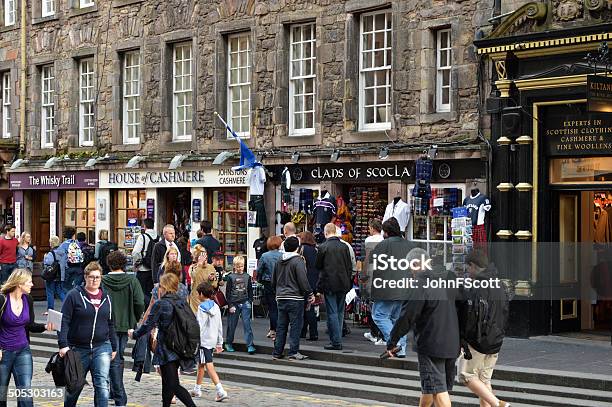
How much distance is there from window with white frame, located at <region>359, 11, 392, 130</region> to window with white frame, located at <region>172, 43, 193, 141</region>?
5314 millimetres

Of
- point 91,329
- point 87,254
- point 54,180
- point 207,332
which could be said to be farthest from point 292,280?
point 54,180

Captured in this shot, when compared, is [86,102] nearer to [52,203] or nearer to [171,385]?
[52,203]

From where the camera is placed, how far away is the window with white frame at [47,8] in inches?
1217

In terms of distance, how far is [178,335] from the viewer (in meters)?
13.1

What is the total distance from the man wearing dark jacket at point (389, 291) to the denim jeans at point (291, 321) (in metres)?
1.06

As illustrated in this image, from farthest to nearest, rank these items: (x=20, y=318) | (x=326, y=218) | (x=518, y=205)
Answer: (x=326, y=218) → (x=518, y=205) → (x=20, y=318)

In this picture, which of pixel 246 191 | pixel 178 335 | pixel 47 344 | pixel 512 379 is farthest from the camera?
pixel 246 191

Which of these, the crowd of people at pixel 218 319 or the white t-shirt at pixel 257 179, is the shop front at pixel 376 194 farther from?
the crowd of people at pixel 218 319

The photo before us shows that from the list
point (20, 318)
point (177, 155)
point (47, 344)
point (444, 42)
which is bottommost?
point (47, 344)

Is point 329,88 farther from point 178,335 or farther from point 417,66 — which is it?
point 178,335

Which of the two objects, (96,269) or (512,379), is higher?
(96,269)

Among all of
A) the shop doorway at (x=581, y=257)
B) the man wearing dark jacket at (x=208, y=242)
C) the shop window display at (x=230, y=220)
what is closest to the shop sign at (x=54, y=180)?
the shop window display at (x=230, y=220)

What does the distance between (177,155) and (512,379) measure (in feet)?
42.3

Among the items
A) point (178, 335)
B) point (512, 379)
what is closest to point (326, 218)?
point (512, 379)
